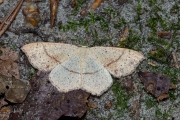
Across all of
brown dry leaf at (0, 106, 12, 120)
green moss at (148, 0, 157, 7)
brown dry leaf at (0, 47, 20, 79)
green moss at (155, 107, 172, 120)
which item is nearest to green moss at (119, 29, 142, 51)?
green moss at (148, 0, 157, 7)

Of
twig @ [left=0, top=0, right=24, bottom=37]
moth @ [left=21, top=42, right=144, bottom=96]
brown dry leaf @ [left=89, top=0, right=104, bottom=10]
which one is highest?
brown dry leaf @ [left=89, top=0, right=104, bottom=10]

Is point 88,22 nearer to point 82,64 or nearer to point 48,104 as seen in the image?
point 82,64

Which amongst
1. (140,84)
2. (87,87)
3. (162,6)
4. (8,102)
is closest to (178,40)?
(162,6)

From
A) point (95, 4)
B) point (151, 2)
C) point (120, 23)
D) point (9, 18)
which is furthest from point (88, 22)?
point (9, 18)

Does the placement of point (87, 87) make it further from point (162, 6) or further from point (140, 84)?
point (162, 6)

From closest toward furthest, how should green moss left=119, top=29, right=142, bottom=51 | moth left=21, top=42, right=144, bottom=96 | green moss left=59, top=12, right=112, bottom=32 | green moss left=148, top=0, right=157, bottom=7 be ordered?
moth left=21, top=42, right=144, bottom=96
green moss left=119, top=29, right=142, bottom=51
green moss left=59, top=12, right=112, bottom=32
green moss left=148, top=0, right=157, bottom=7

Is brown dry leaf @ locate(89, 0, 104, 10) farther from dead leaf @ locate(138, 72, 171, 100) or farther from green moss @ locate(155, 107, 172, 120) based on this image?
green moss @ locate(155, 107, 172, 120)

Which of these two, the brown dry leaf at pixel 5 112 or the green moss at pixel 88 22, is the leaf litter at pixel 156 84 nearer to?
the green moss at pixel 88 22
